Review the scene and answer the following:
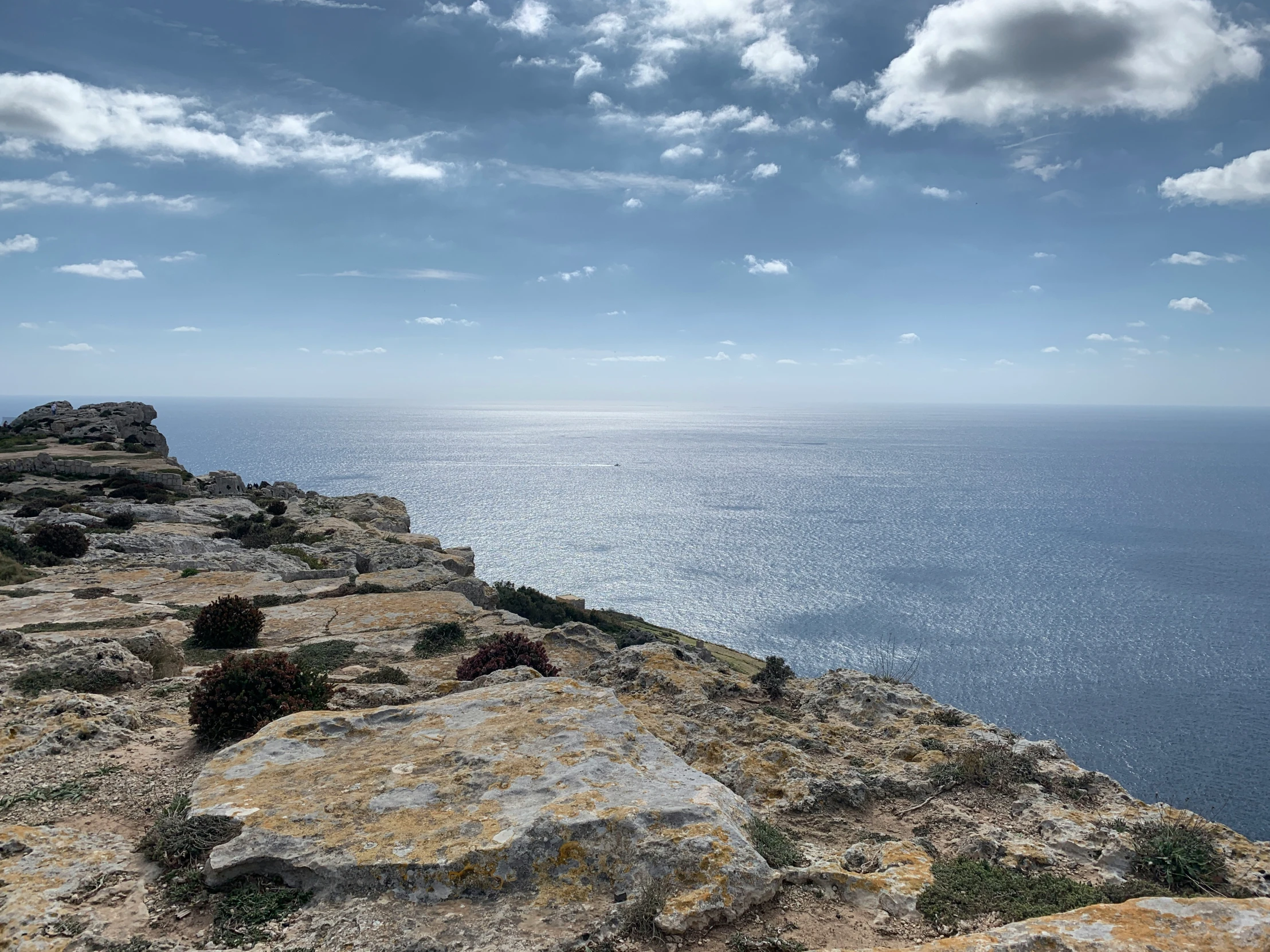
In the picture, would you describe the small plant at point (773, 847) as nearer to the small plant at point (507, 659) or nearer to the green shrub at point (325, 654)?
the small plant at point (507, 659)

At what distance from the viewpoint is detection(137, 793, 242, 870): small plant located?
6.02 metres

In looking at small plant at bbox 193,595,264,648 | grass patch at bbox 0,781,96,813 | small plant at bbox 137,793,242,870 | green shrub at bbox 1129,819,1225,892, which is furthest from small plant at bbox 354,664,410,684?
green shrub at bbox 1129,819,1225,892

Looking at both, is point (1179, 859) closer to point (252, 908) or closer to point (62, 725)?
point (252, 908)

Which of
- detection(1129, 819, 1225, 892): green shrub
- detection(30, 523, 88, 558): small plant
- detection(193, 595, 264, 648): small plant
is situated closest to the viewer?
detection(1129, 819, 1225, 892): green shrub

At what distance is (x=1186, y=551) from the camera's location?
368ft

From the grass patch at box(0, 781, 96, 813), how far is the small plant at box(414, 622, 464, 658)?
6854 millimetres

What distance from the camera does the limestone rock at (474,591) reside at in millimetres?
21203

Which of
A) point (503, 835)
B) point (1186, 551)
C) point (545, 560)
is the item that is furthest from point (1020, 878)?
point (1186, 551)

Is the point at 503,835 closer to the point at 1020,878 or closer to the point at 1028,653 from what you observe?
the point at 1020,878

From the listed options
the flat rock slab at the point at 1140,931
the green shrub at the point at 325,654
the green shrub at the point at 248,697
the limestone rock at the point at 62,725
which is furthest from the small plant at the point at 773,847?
the green shrub at the point at 325,654

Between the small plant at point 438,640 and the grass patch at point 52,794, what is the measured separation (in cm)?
685

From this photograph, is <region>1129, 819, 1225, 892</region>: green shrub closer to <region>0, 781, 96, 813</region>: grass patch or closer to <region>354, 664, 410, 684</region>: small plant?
<region>354, 664, 410, 684</region>: small plant

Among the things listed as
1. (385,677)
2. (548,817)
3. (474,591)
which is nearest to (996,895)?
(548,817)

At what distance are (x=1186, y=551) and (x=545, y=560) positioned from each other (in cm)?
10595
